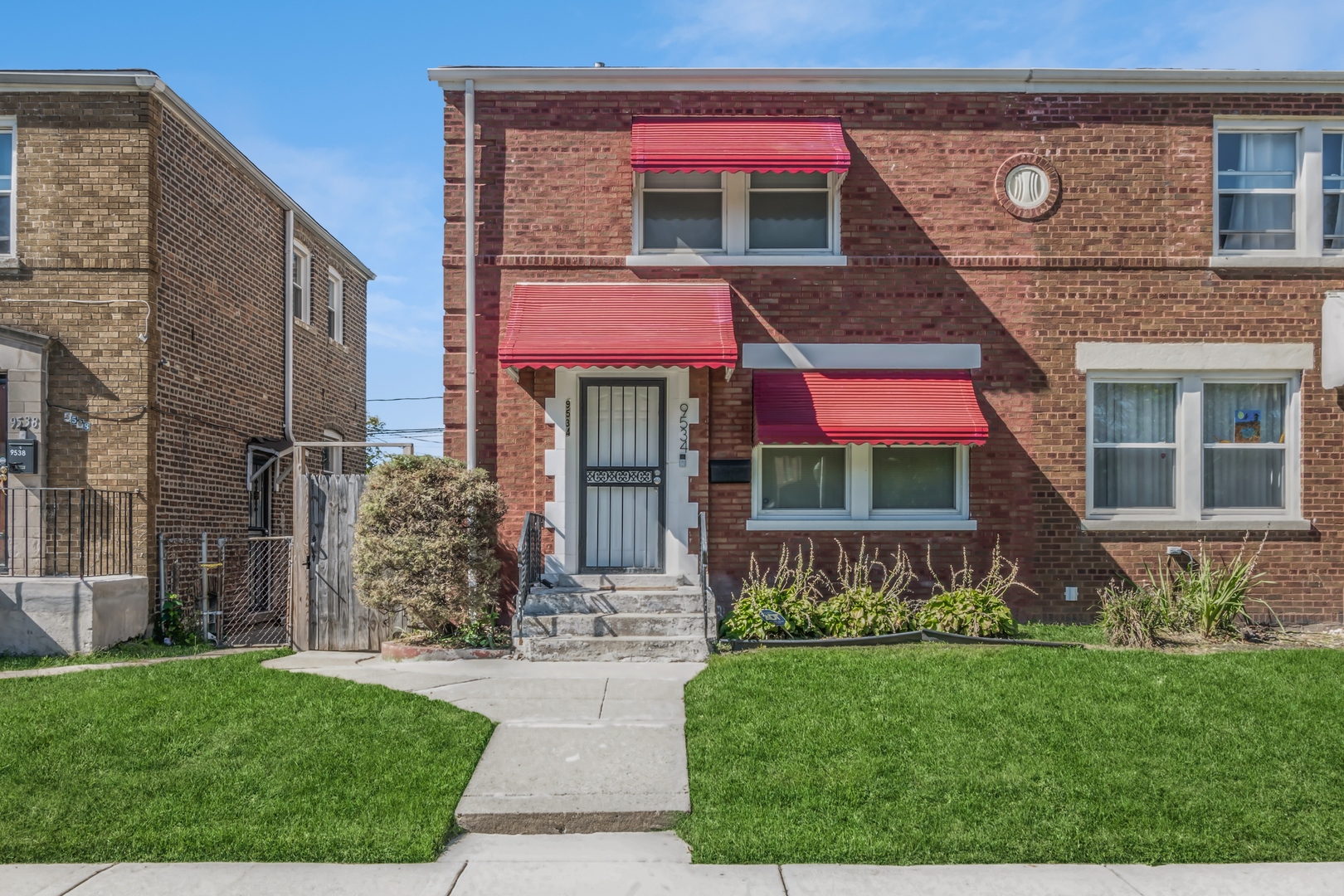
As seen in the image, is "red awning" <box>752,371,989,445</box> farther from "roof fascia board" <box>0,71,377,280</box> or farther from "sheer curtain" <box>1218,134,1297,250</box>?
"roof fascia board" <box>0,71,377,280</box>

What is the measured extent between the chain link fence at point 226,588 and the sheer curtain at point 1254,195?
11.3 metres

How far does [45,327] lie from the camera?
11.8 m

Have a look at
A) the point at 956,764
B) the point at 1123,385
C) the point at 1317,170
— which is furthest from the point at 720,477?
the point at 1317,170

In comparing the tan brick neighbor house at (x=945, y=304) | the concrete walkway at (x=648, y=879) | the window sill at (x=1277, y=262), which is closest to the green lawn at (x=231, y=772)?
the concrete walkway at (x=648, y=879)

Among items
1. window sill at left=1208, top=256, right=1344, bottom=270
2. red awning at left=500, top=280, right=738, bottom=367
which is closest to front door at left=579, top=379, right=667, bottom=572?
red awning at left=500, top=280, right=738, bottom=367

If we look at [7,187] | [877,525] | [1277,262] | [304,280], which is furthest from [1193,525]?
[7,187]

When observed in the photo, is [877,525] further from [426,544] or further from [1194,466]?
[426,544]

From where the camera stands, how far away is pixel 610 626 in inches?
394

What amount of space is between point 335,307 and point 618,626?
468 inches

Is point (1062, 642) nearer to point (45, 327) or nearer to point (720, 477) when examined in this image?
point (720, 477)

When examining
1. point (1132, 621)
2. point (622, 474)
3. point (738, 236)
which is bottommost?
point (1132, 621)

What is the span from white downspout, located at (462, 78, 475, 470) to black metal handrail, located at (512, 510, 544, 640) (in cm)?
95

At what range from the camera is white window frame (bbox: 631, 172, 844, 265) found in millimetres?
11539

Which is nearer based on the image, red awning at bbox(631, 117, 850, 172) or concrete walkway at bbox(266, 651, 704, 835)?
concrete walkway at bbox(266, 651, 704, 835)
